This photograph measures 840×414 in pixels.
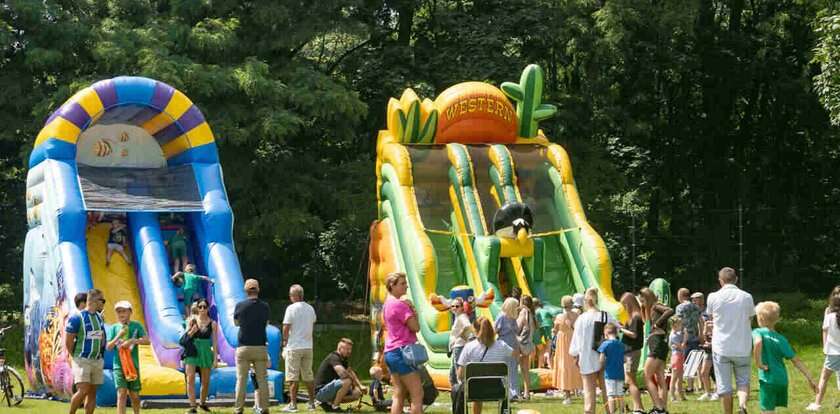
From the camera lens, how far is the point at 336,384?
46.9 feet

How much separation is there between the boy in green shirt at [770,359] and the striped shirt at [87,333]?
5558 millimetres

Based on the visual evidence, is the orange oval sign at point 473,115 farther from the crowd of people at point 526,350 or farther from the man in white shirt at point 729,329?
the man in white shirt at point 729,329

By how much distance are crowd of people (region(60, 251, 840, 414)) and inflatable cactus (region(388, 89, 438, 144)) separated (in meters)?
3.82

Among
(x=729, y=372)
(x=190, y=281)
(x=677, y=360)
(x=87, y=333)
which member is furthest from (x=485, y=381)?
(x=190, y=281)

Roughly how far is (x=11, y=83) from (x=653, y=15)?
472 inches

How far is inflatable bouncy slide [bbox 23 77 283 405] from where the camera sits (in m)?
16.2

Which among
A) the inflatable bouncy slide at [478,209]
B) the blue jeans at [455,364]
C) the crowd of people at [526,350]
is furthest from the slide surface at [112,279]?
the blue jeans at [455,364]

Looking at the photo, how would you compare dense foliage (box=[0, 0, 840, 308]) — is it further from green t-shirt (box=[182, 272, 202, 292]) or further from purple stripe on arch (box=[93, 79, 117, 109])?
green t-shirt (box=[182, 272, 202, 292])

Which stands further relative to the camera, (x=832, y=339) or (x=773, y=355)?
(x=832, y=339)

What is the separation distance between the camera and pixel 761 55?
31.2 metres

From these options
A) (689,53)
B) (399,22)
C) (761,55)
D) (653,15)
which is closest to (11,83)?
(399,22)

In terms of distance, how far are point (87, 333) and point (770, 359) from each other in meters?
5.74

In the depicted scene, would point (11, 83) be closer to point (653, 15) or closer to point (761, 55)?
point (653, 15)

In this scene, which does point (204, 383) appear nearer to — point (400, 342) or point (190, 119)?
point (400, 342)
